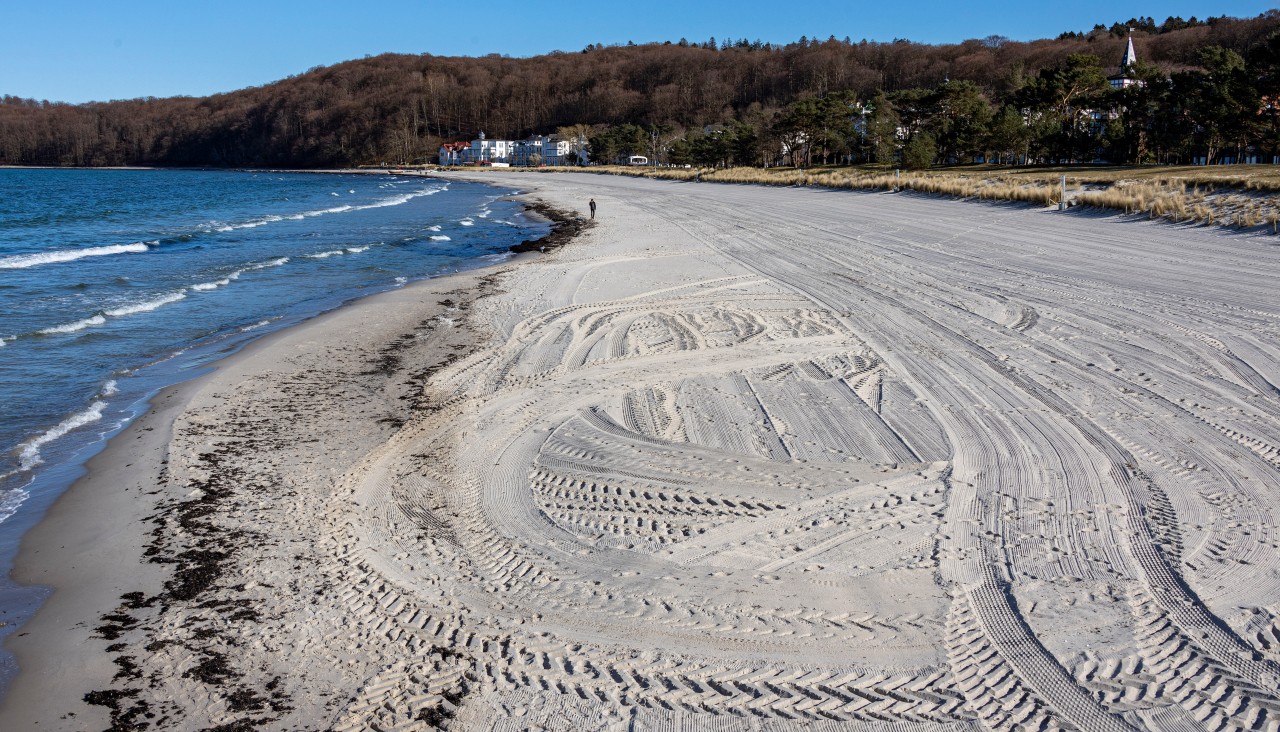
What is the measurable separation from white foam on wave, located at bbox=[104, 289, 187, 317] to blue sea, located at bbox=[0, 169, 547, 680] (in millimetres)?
19

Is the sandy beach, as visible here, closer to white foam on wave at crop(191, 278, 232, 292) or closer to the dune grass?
white foam on wave at crop(191, 278, 232, 292)

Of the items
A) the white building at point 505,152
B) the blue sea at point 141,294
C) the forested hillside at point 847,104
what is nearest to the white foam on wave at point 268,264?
the blue sea at point 141,294

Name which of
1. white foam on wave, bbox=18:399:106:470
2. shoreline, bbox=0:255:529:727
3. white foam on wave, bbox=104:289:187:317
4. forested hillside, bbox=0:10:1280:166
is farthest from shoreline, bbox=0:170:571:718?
forested hillside, bbox=0:10:1280:166

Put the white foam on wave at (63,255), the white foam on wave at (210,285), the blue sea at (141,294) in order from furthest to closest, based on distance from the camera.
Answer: the white foam on wave at (63,255) < the white foam on wave at (210,285) < the blue sea at (141,294)

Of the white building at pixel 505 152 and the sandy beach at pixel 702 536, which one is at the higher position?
the white building at pixel 505 152

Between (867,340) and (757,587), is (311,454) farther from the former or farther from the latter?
(867,340)

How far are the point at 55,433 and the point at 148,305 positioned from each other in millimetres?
8321

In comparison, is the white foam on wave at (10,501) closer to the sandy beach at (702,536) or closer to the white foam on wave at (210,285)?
the sandy beach at (702,536)

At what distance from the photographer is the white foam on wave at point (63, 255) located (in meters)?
22.1

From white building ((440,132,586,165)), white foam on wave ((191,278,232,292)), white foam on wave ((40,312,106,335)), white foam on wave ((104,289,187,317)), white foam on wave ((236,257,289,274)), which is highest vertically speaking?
white building ((440,132,586,165))

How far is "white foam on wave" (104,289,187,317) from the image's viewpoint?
1473 centimetres

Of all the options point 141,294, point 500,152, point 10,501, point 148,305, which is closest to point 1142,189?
point 148,305

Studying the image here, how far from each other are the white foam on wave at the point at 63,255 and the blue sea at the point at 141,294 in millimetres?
80

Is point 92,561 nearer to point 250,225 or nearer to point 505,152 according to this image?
point 250,225
